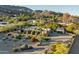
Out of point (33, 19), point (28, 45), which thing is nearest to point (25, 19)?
point (33, 19)

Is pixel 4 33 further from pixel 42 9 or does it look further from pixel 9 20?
pixel 42 9

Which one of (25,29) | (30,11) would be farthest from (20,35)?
(30,11)

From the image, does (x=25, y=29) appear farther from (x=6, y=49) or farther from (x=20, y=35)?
(x=6, y=49)
